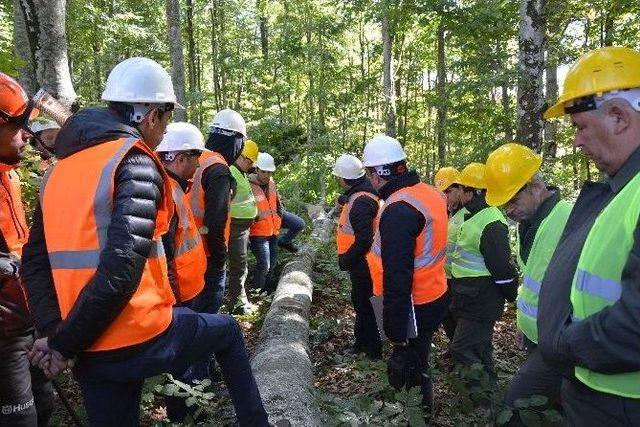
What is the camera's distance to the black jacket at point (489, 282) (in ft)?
14.7

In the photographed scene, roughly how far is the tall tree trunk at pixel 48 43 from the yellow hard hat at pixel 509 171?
13.4 ft

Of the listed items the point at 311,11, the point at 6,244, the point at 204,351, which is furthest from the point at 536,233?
the point at 311,11

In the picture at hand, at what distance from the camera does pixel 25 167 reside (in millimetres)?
3932

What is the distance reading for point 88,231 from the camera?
2.12 meters

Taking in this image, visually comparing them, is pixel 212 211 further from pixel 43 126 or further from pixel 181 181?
pixel 43 126

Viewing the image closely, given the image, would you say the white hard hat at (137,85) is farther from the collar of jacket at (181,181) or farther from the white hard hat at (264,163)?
the white hard hat at (264,163)

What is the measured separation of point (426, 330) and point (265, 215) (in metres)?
4.22

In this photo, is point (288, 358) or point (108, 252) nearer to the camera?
point (108, 252)

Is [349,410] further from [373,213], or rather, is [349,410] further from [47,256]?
[373,213]

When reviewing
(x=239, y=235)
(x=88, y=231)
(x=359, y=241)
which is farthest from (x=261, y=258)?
(x=88, y=231)

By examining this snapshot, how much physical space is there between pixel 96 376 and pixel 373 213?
11.9 ft

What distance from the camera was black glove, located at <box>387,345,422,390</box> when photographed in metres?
3.81

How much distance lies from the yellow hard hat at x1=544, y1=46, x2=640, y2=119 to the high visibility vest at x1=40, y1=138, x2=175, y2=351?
1919 millimetres

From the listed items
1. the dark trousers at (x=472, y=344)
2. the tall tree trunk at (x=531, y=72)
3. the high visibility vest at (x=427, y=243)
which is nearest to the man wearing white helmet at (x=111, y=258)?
the high visibility vest at (x=427, y=243)
